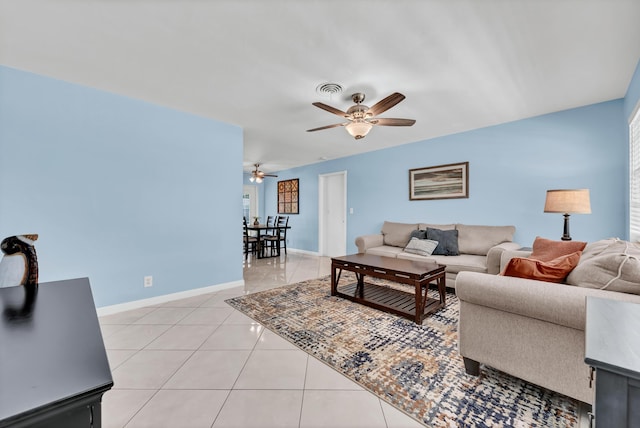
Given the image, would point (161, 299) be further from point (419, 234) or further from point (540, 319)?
point (419, 234)

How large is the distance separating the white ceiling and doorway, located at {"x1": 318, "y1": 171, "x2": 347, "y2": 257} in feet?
10.5

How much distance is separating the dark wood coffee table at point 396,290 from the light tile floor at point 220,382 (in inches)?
44.0

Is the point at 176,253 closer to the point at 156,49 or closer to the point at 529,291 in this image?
the point at 156,49

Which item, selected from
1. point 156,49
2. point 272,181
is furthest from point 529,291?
point 272,181

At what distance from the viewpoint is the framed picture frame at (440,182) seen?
13.5 ft

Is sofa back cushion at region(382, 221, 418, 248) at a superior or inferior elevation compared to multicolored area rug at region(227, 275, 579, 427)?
superior

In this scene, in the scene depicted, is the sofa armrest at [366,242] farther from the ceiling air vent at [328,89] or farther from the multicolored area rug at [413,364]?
the ceiling air vent at [328,89]

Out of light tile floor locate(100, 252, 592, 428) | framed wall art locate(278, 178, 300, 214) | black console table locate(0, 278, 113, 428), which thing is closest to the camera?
black console table locate(0, 278, 113, 428)

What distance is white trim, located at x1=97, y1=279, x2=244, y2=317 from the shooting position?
9.04ft

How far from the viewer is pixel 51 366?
594mm

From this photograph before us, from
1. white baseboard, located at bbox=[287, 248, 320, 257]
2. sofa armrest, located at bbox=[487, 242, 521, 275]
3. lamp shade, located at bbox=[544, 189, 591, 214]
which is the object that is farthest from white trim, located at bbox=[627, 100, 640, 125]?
white baseboard, located at bbox=[287, 248, 320, 257]

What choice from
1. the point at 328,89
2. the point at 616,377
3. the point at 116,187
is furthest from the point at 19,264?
the point at 328,89

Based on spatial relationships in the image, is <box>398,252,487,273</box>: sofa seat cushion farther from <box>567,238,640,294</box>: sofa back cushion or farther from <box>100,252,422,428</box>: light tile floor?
<box>100,252,422,428</box>: light tile floor

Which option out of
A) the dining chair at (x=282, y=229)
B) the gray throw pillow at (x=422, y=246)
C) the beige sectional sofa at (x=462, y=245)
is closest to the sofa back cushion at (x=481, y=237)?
the beige sectional sofa at (x=462, y=245)
